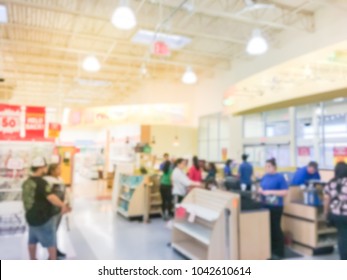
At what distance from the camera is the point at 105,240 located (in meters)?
4.95

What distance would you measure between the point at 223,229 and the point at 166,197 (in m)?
2.92

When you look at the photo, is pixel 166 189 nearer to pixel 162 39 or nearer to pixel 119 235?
pixel 119 235

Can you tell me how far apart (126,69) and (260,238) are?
9378mm

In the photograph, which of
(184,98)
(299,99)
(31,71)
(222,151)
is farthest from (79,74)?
(299,99)

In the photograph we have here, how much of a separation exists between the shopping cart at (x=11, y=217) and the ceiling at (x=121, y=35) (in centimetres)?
376

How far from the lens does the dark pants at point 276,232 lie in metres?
4.02

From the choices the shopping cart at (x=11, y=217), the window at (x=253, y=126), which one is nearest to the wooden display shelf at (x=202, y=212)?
the shopping cart at (x=11, y=217)

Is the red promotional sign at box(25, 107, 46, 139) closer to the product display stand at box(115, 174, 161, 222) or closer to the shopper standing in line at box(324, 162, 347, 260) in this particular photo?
the product display stand at box(115, 174, 161, 222)

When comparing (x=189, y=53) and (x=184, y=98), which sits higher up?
(x=189, y=53)

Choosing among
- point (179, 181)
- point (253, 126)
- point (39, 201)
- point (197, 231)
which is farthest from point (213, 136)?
point (39, 201)

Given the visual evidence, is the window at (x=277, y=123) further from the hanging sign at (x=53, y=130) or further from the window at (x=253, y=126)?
the hanging sign at (x=53, y=130)

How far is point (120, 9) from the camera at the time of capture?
3811mm

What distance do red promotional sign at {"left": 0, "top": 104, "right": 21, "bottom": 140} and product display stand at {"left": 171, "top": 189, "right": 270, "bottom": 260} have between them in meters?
3.23

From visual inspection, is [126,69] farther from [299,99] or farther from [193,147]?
[299,99]
